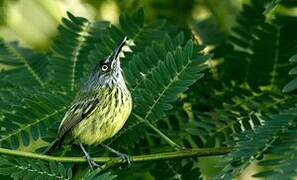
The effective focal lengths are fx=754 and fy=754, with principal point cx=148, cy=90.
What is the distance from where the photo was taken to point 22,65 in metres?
4.11

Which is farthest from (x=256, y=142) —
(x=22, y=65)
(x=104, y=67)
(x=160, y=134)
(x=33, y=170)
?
(x=22, y=65)

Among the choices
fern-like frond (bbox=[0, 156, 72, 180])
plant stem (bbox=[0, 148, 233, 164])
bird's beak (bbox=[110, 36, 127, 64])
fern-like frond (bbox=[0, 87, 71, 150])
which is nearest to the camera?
fern-like frond (bbox=[0, 156, 72, 180])

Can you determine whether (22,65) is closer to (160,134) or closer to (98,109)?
(98,109)

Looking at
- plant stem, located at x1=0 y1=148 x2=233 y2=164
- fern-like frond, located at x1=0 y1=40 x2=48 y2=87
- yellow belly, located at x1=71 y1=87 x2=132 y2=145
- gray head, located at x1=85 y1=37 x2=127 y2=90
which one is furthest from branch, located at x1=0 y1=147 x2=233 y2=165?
fern-like frond, located at x1=0 y1=40 x2=48 y2=87

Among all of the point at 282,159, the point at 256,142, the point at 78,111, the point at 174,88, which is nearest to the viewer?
the point at 282,159

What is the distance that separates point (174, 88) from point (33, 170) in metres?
0.72

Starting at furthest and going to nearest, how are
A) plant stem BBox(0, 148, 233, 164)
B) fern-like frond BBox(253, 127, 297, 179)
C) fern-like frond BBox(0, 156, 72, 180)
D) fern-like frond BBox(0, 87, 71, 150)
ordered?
fern-like frond BBox(0, 87, 71, 150) < plant stem BBox(0, 148, 233, 164) < fern-like frond BBox(0, 156, 72, 180) < fern-like frond BBox(253, 127, 297, 179)

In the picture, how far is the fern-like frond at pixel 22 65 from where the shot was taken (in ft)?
12.9

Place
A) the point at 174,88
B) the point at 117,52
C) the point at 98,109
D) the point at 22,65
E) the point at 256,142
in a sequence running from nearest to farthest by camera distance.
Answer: the point at 256,142 → the point at 174,88 → the point at 117,52 → the point at 98,109 → the point at 22,65

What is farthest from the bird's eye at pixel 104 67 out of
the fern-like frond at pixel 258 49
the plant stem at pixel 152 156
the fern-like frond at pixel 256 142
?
the fern-like frond at pixel 256 142

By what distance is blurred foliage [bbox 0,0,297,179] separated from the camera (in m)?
3.10

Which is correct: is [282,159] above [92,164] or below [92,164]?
below

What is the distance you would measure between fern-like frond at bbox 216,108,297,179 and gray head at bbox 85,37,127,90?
1.04 meters

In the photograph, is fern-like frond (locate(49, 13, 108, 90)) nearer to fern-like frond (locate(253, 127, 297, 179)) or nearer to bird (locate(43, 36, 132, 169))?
bird (locate(43, 36, 132, 169))
